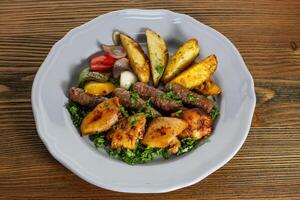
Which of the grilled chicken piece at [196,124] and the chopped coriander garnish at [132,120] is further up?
the chopped coriander garnish at [132,120]

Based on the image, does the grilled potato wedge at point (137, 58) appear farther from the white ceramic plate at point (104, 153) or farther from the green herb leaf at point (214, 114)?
the green herb leaf at point (214, 114)

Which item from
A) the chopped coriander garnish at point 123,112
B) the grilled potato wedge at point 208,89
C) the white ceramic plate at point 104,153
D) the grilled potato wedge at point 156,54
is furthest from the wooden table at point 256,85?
the grilled potato wedge at point 156,54

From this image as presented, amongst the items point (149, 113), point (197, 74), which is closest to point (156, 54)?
point (197, 74)

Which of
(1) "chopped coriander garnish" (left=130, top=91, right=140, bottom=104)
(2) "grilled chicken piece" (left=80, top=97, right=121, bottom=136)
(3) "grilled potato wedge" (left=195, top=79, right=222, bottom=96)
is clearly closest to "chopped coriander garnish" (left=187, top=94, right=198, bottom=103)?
(3) "grilled potato wedge" (left=195, top=79, right=222, bottom=96)

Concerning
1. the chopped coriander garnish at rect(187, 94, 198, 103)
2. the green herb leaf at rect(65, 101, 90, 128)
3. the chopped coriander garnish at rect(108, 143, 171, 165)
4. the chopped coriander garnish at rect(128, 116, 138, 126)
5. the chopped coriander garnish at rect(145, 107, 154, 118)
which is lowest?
the chopped coriander garnish at rect(108, 143, 171, 165)

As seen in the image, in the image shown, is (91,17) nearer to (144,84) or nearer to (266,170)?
(144,84)

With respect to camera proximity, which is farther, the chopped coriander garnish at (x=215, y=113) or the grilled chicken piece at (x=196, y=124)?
the chopped coriander garnish at (x=215, y=113)

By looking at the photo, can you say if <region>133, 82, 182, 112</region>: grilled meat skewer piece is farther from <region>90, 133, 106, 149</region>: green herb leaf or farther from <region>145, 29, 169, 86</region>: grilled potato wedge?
<region>90, 133, 106, 149</region>: green herb leaf
